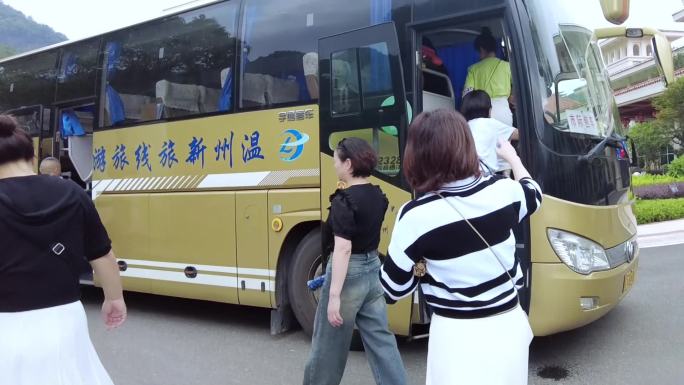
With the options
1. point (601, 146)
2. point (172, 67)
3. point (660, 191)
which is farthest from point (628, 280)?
point (660, 191)

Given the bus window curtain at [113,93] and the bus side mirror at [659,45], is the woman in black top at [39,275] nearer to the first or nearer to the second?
the bus window curtain at [113,93]

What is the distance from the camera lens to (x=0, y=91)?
8891mm

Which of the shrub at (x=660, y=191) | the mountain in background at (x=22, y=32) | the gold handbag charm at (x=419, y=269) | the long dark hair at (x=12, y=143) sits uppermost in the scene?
the mountain in background at (x=22, y=32)

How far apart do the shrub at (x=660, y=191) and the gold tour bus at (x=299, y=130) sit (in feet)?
36.9

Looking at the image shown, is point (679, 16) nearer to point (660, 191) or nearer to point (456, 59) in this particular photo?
point (660, 191)

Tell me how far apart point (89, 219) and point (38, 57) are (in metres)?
6.85

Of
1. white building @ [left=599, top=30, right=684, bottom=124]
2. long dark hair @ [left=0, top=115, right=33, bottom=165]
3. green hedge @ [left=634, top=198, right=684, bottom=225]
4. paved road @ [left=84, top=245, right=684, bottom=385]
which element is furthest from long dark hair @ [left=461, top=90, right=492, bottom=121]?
white building @ [left=599, top=30, right=684, bottom=124]

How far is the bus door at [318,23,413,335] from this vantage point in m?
4.75

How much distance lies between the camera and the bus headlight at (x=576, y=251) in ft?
13.7

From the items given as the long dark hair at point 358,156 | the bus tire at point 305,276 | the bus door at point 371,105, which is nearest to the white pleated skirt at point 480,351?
the long dark hair at point 358,156

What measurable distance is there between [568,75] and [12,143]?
3.91m

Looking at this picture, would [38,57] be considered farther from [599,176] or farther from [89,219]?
[599,176]

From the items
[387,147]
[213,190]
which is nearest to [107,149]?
[213,190]

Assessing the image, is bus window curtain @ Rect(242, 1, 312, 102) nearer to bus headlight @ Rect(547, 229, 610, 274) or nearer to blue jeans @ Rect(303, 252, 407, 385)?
blue jeans @ Rect(303, 252, 407, 385)
